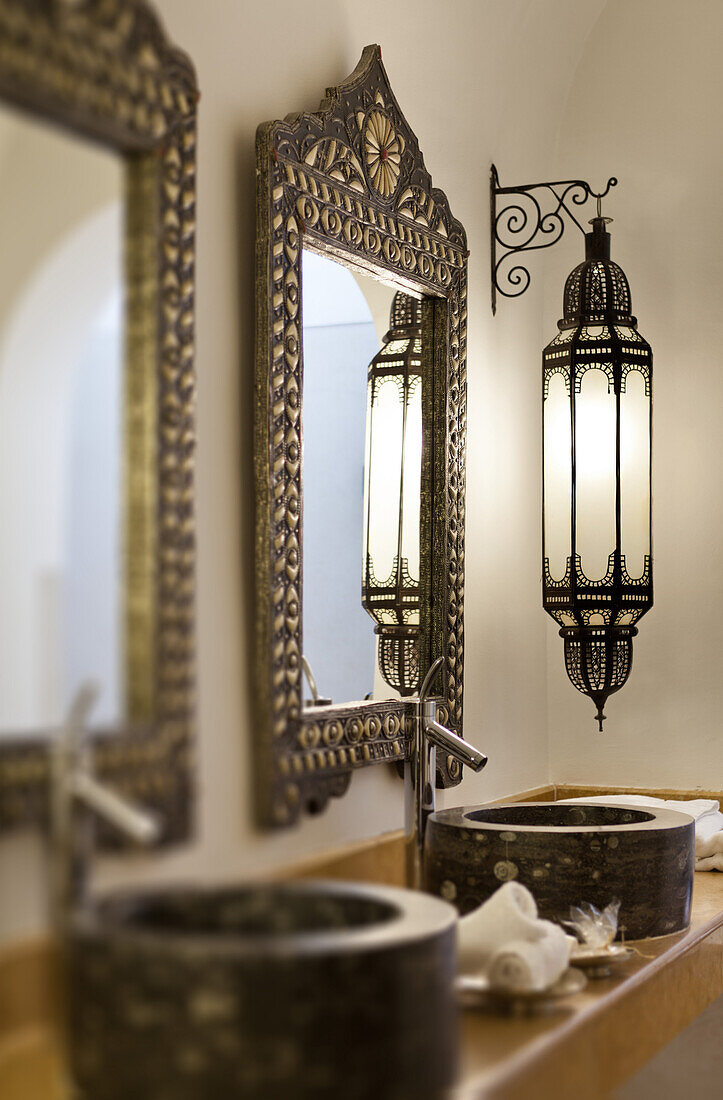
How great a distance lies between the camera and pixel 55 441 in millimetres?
814

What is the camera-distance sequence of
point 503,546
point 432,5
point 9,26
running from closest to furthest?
point 9,26, point 432,5, point 503,546

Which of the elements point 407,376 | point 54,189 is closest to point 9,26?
point 54,189

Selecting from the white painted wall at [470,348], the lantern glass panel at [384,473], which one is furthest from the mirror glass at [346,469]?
the white painted wall at [470,348]

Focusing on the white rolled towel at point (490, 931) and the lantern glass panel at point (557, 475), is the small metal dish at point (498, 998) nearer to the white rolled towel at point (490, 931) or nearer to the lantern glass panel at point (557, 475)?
the white rolled towel at point (490, 931)

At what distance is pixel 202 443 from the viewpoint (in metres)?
1.12

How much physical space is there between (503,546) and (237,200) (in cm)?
79

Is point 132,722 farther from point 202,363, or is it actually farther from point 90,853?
point 202,363

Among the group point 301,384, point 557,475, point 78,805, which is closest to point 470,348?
point 557,475

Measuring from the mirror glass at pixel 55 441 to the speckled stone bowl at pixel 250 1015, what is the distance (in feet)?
0.49

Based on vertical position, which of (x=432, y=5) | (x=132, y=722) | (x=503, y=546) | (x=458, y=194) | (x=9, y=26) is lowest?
(x=132, y=722)

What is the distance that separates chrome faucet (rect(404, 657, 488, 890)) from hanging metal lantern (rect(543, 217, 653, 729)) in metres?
0.38

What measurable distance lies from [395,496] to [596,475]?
1.29 feet

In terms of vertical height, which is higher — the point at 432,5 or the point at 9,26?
the point at 432,5

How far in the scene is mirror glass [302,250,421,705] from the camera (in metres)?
1.27
